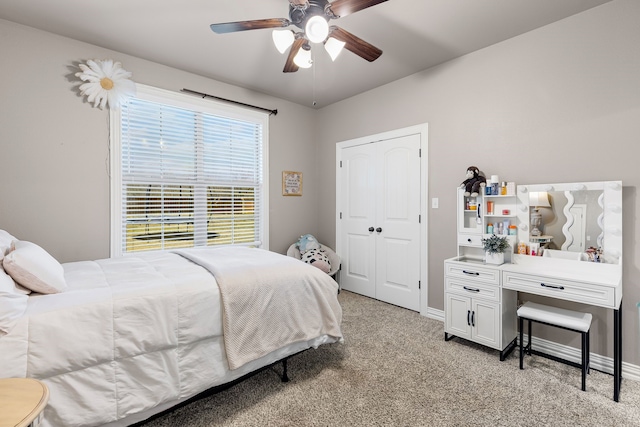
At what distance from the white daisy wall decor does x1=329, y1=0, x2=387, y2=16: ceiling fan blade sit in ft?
7.32

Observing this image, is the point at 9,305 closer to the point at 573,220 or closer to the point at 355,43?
the point at 355,43

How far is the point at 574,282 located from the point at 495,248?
542 millimetres

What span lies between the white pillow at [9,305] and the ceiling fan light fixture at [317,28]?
1980 millimetres

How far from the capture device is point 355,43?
6.67ft

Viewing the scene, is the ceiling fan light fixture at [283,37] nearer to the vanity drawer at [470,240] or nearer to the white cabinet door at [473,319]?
the vanity drawer at [470,240]

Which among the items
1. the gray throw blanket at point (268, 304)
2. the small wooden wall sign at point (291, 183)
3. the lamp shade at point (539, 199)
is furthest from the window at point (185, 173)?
the lamp shade at point (539, 199)

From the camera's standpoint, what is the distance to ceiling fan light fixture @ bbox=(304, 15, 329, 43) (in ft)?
5.63

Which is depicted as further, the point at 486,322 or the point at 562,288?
the point at 486,322

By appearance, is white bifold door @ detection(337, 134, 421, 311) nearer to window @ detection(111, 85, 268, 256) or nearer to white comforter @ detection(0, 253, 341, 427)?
window @ detection(111, 85, 268, 256)

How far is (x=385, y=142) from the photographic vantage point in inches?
143

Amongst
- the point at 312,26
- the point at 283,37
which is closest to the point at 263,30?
the point at 283,37

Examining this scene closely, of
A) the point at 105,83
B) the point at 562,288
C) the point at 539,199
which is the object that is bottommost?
the point at 562,288

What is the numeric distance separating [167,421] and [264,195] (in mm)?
2695

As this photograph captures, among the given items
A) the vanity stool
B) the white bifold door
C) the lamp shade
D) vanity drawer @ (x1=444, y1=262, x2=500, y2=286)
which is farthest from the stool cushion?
the white bifold door
